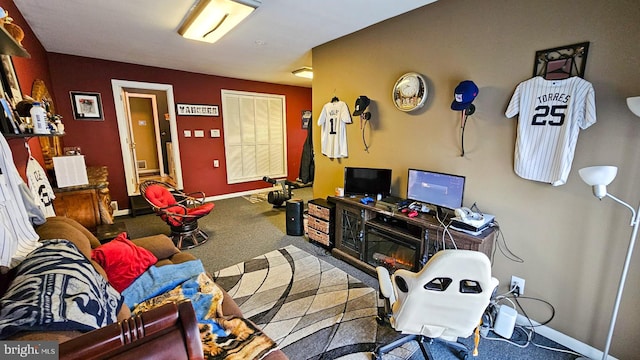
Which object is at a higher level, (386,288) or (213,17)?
(213,17)

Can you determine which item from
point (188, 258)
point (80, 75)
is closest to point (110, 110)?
point (80, 75)

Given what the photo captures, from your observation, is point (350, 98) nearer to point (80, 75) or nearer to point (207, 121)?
point (207, 121)

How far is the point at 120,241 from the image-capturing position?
194 cm

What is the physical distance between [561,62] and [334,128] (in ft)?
7.19

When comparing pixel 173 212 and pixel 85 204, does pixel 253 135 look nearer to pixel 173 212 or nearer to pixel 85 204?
pixel 173 212

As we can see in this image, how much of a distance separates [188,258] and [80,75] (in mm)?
3926

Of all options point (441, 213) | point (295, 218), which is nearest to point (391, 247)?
point (441, 213)

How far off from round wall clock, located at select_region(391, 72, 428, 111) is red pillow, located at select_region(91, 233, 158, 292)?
8.50 ft

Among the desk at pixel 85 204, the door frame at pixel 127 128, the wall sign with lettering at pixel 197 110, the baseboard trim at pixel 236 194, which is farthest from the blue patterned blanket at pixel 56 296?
the baseboard trim at pixel 236 194

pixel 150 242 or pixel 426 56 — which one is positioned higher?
pixel 426 56

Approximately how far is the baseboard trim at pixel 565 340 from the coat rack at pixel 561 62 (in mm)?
1801

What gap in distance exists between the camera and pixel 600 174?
4.58ft

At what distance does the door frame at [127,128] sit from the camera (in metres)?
4.34

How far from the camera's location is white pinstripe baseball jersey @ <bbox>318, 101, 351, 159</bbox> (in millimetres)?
3305
